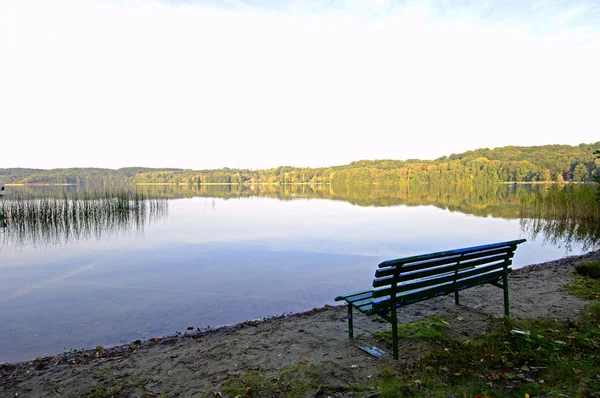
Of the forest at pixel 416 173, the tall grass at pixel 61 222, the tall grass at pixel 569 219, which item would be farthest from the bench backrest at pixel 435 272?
the forest at pixel 416 173

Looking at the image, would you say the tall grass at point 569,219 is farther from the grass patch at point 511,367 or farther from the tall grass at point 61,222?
the tall grass at point 61,222

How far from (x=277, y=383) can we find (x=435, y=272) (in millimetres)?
1957

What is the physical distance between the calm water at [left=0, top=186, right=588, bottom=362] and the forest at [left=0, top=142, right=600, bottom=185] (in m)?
66.6

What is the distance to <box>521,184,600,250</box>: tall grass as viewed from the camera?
45.3ft

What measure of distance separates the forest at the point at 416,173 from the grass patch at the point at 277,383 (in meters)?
77.6

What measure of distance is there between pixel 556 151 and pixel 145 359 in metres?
117

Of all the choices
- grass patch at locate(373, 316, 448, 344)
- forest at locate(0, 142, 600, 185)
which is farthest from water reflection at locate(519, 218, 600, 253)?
forest at locate(0, 142, 600, 185)

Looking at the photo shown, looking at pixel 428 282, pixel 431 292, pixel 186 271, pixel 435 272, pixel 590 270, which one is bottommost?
pixel 186 271

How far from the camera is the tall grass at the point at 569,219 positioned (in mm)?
13801

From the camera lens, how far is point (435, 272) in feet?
13.0

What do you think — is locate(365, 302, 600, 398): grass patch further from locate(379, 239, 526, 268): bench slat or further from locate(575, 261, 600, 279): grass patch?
locate(575, 261, 600, 279): grass patch

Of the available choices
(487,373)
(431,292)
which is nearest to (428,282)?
(431,292)

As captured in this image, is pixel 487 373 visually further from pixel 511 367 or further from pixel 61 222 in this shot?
pixel 61 222

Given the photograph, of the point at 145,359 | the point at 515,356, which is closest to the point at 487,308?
the point at 515,356
